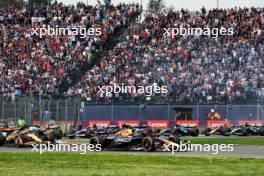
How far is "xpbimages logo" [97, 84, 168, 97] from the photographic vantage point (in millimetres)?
43338

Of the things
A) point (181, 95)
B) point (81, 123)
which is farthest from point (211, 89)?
point (81, 123)

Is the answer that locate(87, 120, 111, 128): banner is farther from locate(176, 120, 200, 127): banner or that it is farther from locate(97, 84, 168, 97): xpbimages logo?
locate(176, 120, 200, 127): banner

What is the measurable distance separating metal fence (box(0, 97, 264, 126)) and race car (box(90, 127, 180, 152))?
15.1 metres

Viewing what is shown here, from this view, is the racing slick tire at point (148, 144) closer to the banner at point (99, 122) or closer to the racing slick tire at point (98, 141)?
the racing slick tire at point (98, 141)

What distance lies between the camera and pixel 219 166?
17.0 m

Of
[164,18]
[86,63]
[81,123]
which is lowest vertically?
[81,123]

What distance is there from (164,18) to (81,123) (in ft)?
41.5

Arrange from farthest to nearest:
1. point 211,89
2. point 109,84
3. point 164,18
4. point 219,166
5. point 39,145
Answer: point 164,18
point 109,84
point 211,89
point 39,145
point 219,166

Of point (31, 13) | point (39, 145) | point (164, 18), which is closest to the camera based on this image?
point (39, 145)

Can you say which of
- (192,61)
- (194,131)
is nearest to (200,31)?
(192,61)

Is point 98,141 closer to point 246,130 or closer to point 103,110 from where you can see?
point 246,130

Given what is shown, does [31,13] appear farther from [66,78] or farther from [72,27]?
[66,78]

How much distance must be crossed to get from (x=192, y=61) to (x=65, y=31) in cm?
1292

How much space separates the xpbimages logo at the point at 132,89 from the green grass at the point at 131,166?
76.4 ft
